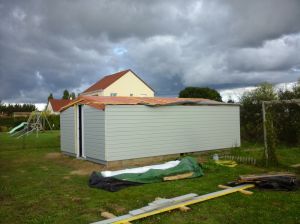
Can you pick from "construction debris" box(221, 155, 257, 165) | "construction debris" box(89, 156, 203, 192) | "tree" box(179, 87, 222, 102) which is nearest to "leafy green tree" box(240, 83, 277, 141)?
"construction debris" box(221, 155, 257, 165)

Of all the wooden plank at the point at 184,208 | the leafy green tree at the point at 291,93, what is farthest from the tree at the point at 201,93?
the wooden plank at the point at 184,208

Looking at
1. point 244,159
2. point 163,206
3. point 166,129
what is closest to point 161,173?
point 163,206

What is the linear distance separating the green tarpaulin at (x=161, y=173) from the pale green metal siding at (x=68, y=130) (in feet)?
19.5

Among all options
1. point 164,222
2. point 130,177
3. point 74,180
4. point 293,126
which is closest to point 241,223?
point 164,222

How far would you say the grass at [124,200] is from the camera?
541 cm

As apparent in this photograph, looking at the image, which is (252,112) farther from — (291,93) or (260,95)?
(291,93)

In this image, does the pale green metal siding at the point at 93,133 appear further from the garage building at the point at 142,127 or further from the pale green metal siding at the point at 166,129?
the pale green metal siding at the point at 166,129

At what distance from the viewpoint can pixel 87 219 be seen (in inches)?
214

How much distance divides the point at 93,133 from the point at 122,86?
2386 cm

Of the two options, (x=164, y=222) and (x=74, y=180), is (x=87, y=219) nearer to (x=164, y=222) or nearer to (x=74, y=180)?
(x=164, y=222)

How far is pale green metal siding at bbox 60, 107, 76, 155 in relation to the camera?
1352 centimetres

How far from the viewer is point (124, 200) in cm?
655

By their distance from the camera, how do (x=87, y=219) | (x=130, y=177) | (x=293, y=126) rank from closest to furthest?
(x=87, y=219)
(x=130, y=177)
(x=293, y=126)

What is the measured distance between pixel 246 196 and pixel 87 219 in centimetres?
340
